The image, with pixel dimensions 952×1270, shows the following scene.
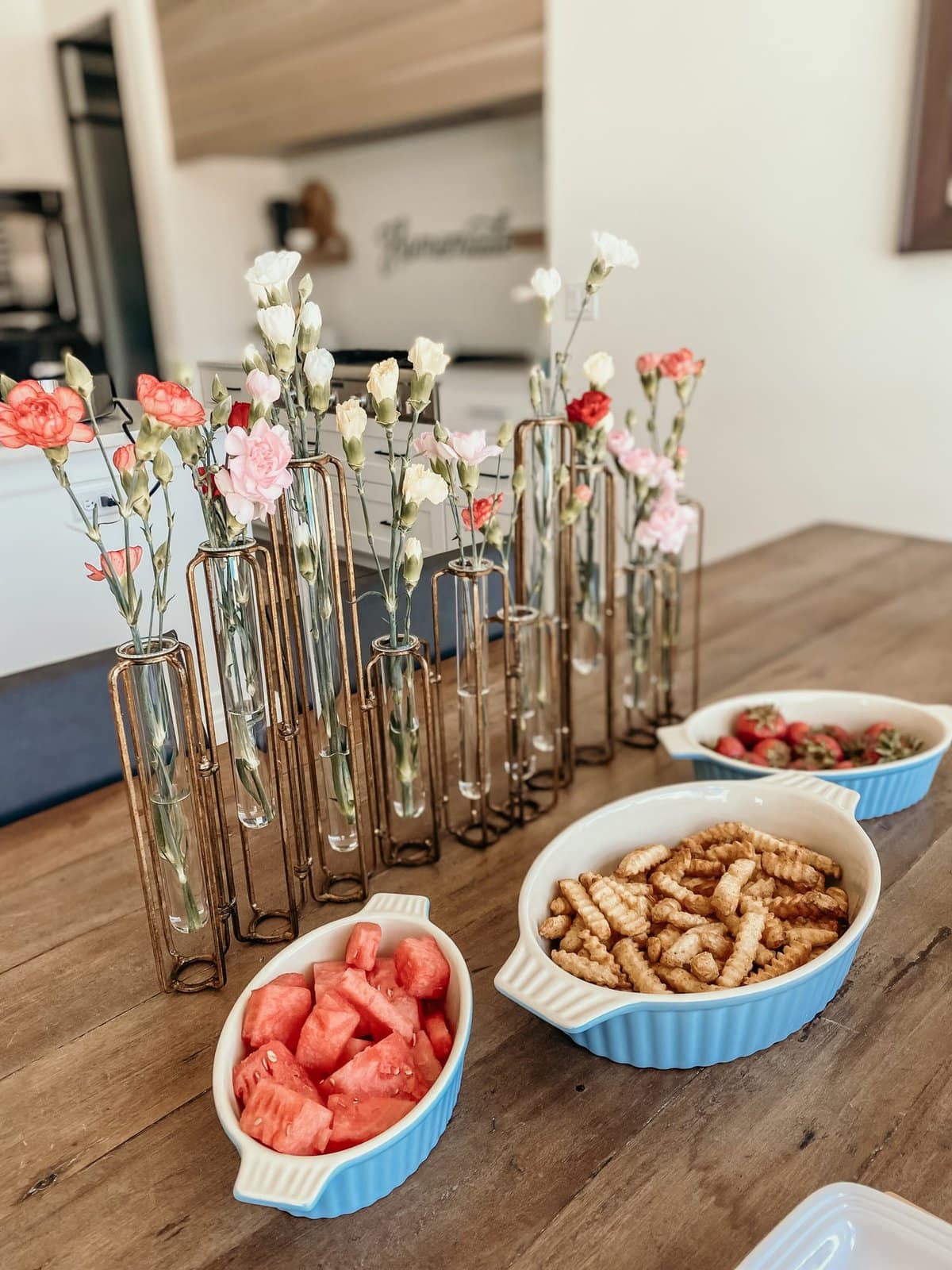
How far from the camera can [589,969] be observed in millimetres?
726

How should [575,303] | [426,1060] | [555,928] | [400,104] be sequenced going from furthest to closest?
[400,104] < [575,303] < [555,928] < [426,1060]

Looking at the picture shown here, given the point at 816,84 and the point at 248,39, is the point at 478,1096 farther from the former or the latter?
the point at 248,39

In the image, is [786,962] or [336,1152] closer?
[336,1152]

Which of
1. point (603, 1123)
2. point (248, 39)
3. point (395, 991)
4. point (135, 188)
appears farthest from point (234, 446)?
point (135, 188)

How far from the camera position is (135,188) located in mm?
3857

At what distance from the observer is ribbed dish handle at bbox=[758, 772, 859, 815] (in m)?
0.91

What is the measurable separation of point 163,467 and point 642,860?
0.50 meters

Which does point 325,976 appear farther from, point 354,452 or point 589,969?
point 354,452

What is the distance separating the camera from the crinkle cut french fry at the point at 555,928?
2.55 ft

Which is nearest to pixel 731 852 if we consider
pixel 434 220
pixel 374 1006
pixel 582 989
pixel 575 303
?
pixel 582 989

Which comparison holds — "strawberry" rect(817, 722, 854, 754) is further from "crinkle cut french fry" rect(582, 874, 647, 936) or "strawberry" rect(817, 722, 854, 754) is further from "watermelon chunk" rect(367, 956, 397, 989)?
"watermelon chunk" rect(367, 956, 397, 989)

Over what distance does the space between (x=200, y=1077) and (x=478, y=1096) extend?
0.21 meters

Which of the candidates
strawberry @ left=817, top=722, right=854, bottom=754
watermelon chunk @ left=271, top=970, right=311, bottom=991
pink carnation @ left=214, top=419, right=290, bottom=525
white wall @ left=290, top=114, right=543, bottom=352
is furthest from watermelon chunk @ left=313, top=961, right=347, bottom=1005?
white wall @ left=290, top=114, right=543, bottom=352

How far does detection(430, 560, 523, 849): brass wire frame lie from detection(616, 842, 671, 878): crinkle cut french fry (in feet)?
0.60
